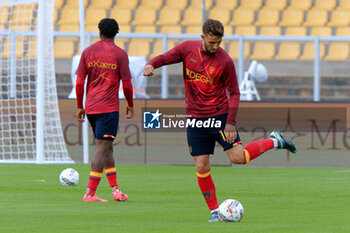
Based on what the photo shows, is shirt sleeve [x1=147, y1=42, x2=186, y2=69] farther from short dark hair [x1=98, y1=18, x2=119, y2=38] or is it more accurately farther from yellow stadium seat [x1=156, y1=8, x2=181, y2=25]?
yellow stadium seat [x1=156, y1=8, x2=181, y2=25]

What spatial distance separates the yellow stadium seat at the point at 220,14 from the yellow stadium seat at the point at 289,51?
5.34 m

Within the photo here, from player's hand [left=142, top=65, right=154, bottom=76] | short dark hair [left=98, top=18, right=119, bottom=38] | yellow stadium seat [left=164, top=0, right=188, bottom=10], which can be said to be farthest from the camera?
yellow stadium seat [left=164, top=0, right=188, bottom=10]

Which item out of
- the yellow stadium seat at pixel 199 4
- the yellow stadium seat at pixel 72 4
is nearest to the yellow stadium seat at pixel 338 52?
the yellow stadium seat at pixel 199 4

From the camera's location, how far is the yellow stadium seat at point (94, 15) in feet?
67.2

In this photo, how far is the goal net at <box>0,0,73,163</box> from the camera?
14133 mm

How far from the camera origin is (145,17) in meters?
20.8

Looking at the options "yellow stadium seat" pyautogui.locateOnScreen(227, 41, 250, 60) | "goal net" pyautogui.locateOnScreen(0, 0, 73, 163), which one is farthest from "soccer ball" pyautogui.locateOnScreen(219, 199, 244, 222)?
"yellow stadium seat" pyautogui.locateOnScreen(227, 41, 250, 60)

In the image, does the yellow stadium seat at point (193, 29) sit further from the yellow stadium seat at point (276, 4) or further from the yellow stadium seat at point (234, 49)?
the yellow stadium seat at point (234, 49)

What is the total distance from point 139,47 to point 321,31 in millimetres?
6485

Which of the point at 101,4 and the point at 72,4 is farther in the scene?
the point at 72,4

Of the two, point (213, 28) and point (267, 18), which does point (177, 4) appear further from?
point (213, 28)

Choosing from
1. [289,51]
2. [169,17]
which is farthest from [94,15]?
[289,51]

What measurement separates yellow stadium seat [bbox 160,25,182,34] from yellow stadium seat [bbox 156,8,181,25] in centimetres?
18

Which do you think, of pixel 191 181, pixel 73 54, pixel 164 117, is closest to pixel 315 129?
pixel 164 117
